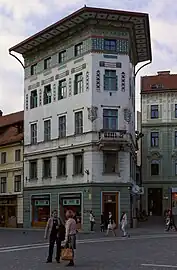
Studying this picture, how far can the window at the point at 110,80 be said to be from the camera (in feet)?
159

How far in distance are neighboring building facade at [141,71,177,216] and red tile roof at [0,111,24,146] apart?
17.2 m

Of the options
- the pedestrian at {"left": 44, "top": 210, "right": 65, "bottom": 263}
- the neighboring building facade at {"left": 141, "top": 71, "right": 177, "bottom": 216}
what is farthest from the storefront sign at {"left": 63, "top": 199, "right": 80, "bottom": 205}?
the pedestrian at {"left": 44, "top": 210, "right": 65, "bottom": 263}

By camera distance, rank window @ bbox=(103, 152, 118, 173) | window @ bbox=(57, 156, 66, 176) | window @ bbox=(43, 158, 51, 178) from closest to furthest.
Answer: window @ bbox=(103, 152, 118, 173), window @ bbox=(57, 156, 66, 176), window @ bbox=(43, 158, 51, 178)

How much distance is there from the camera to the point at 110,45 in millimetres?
48719

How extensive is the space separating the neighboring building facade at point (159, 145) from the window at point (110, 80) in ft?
88.2

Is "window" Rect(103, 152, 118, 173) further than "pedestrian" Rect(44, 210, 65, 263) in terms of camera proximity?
Yes

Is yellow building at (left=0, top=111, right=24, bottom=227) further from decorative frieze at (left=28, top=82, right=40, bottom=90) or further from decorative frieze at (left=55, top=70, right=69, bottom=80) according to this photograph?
decorative frieze at (left=55, top=70, right=69, bottom=80)

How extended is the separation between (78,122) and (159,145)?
27.6 metres

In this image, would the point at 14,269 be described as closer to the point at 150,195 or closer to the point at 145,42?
the point at 145,42

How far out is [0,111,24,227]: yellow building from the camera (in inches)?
2258

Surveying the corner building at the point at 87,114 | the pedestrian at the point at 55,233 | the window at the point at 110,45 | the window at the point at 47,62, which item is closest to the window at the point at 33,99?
the corner building at the point at 87,114

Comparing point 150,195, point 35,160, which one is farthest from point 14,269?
point 150,195

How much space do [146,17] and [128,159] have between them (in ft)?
38.4

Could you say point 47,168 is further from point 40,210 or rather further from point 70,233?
point 70,233
